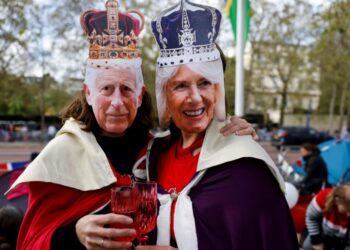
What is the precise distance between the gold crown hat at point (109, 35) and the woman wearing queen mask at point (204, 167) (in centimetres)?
14

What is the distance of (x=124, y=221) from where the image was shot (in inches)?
58.1

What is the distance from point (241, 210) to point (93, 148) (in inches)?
29.4

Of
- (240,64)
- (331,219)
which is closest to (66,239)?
(331,219)

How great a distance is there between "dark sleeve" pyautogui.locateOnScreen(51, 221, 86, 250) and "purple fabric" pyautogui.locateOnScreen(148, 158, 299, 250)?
1.69ft

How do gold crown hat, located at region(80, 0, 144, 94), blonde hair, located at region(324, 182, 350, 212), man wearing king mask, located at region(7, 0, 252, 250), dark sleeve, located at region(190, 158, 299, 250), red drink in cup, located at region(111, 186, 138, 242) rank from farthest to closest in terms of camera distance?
blonde hair, located at region(324, 182, 350, 212), gold crown hat, located at region(80, 0, 144, 94), man wearing king mask, located at region(7, 0, 252, 250), dark sleeve, located at region(190, 158, 299, 250), red drink in cup, located at region(111, 186, 138, 242)

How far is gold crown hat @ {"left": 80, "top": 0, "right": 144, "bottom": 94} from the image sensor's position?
76.9 inches

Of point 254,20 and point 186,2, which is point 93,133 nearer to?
point 186,2

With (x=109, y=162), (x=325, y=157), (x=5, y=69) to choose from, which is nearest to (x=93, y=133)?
(x=109, y=162)

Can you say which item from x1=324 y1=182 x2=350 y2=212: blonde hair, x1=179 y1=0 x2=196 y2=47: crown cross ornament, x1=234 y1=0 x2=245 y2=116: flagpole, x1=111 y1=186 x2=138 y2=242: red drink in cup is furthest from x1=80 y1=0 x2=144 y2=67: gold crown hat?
x1=324 y1=182 x2=350 y2=212: blonde hair

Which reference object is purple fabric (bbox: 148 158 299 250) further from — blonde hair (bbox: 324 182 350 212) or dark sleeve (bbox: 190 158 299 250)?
blonde hair (bbox: 324 182 350 212)

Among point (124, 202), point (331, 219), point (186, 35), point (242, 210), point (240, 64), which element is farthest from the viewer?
point (240, 64)

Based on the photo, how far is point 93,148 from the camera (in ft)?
6.38

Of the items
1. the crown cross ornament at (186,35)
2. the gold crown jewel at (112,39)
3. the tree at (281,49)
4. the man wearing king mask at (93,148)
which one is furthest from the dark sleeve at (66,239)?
the tree at (281,49)

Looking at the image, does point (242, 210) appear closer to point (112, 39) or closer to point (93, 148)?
point (93, 148)
